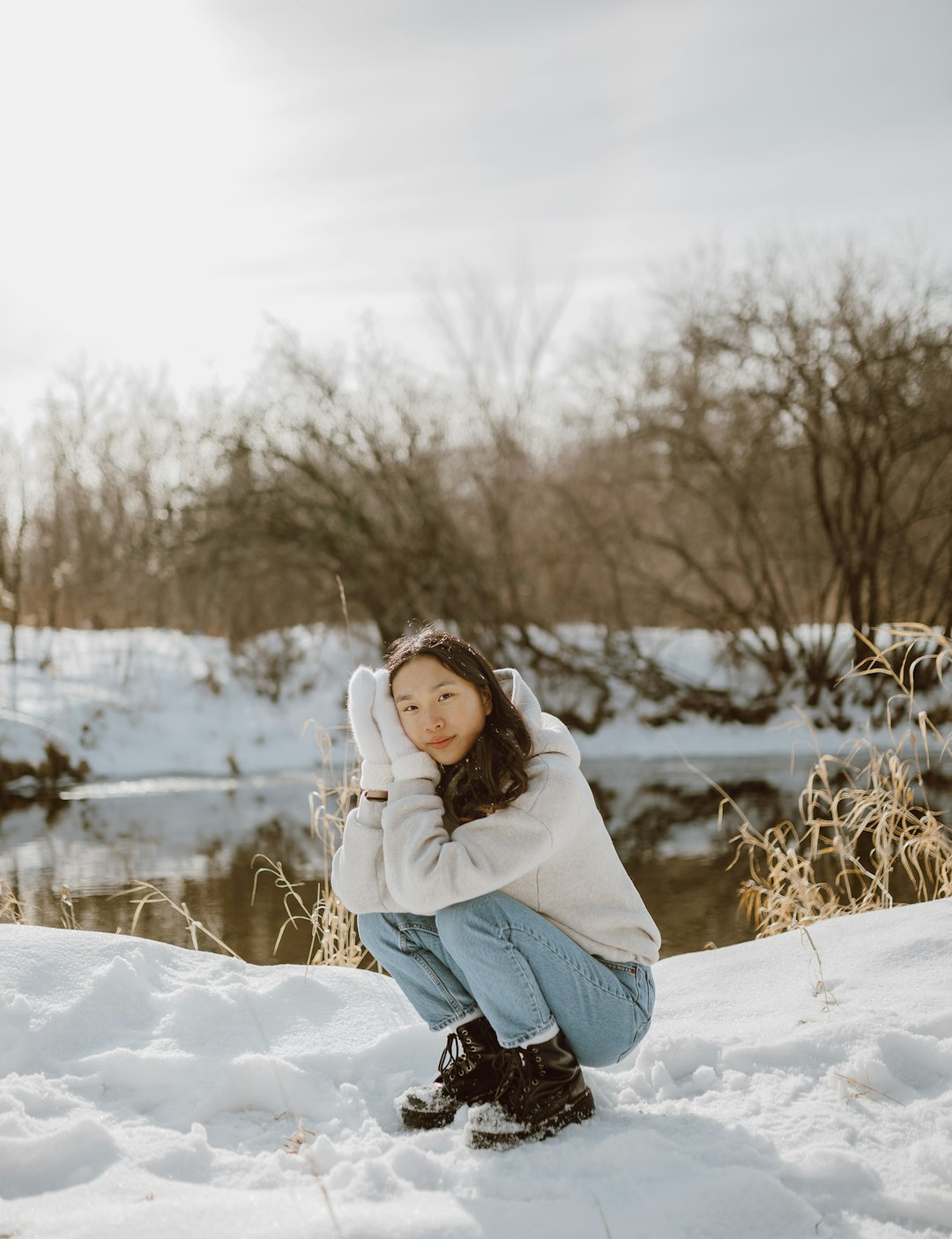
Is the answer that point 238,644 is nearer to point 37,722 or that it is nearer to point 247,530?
point 247,530

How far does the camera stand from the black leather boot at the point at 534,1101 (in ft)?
6.59

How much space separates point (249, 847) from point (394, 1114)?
571 centimetres

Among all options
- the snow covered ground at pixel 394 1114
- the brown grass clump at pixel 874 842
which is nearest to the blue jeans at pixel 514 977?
the snow covered ground at pixel 394 1114

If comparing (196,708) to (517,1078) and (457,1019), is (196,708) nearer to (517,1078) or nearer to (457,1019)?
(457,1019)

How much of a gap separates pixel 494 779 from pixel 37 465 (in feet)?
46.9

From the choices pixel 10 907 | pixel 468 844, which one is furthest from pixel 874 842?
pixel 10 907

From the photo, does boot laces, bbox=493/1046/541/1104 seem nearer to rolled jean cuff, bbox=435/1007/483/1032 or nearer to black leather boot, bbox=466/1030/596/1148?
black leather boot, bbox=466/1030/596/1148

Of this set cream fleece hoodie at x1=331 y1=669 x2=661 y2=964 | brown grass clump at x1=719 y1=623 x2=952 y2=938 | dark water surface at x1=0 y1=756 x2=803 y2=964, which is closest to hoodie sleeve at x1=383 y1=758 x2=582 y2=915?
cream fleece hoodie at x1=331 y1=669 x2=661 y2=964

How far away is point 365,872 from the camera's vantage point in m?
2.20

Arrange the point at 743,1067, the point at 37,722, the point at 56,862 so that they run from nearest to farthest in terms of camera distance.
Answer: the point at 743,1067
the point at 56,862
the point at 37,722

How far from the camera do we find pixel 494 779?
7.07 ft

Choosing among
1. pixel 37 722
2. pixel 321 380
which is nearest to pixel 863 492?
pixel 321 380

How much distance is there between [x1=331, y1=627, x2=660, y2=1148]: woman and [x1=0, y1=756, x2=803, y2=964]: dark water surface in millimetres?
2700

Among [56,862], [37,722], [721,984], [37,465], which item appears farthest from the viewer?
[37,465]
